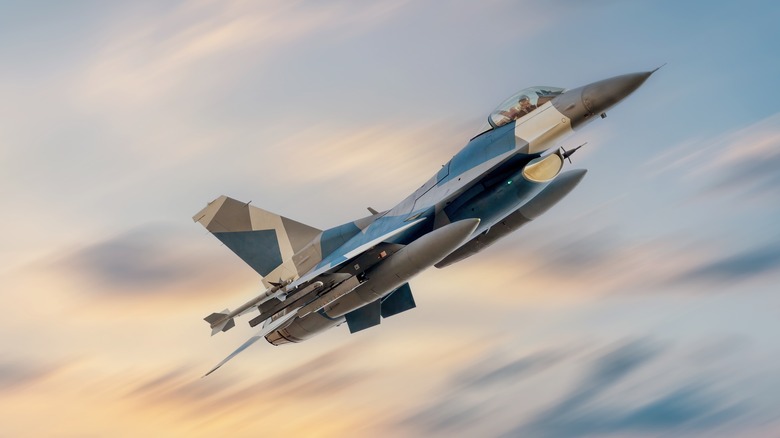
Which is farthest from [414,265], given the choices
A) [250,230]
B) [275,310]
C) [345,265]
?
[250,230]

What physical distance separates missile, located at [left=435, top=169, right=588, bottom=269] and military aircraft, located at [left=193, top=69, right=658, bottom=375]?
0.11 ft

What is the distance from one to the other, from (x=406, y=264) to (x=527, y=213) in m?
5.60

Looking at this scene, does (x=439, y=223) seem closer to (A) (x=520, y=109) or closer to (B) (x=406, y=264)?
(B) (x=406, y=264)

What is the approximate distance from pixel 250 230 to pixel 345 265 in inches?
255

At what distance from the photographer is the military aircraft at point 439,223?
3500 centimetres

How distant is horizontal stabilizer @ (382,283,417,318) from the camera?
41.2 meters

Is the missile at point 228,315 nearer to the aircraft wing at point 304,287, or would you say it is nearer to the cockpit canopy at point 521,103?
the aircraft wing at point 304,287

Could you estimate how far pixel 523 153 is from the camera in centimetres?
3566

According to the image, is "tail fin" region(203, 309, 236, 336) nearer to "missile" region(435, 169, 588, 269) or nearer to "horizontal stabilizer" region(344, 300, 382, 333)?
"horizontal stabilizer" region(344, 300, 382, 333)

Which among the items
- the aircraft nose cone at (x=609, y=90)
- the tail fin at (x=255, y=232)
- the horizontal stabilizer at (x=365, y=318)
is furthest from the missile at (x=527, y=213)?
the tail fin at (x=255, y=232)

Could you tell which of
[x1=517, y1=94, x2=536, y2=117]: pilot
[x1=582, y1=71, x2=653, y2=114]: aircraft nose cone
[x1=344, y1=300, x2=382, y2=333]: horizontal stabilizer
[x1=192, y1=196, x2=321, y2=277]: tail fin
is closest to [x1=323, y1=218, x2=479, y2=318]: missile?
[x1=344, y1=300, x2=382, y2=333]: horizontal stabilizer

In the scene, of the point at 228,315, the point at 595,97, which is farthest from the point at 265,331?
the point at 595,97

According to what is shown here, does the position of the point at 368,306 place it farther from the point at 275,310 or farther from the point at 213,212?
the point at 213,212

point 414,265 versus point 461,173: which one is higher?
point 461,173
